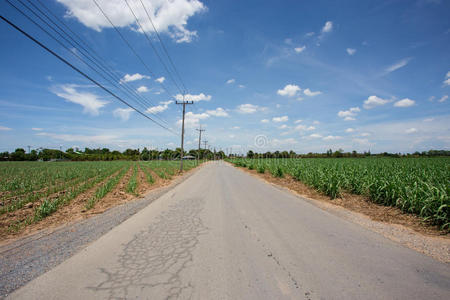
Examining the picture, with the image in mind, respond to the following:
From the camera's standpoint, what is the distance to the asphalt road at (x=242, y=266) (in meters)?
2.29

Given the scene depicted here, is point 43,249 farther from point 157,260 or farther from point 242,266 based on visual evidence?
point 242,266

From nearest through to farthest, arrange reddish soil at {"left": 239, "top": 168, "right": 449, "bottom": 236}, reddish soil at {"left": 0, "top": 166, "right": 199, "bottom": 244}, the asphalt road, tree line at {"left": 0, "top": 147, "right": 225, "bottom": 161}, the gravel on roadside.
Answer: the asphalt road
the gravel on roadside
reddish soil at {"left": 239, "top": 168, "right": 449, "bottom": 236}
reddish soil at {"left": 0, "top": 166, "right": 199, "bottom": 244}
tree line at {"left": 0, "top": 147, "right": 225, "bottom": 161}

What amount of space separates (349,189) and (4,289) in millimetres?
10600

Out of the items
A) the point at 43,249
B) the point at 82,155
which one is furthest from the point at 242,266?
the point at 82,155

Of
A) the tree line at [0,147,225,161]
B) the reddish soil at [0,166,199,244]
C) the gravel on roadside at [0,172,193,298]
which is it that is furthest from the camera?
the tree line at [0,147,225,161]

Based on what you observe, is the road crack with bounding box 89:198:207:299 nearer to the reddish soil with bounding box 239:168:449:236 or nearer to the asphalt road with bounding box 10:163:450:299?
the asphalt road with bounding box 10:163:450:299

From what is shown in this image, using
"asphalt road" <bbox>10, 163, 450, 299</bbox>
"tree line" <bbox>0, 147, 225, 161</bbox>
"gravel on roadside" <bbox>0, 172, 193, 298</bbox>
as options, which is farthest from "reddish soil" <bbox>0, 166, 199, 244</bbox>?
"tree line" <bbox>0, 147, 225, 161</bbox>

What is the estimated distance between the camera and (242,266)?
9.34 ft

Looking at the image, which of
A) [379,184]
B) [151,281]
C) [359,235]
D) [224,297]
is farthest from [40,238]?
[379,184]

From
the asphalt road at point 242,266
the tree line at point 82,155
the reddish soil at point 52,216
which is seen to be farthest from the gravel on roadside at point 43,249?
the tree line at point 82,155

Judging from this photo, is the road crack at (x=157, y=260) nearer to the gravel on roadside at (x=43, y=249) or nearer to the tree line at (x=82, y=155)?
the gravel on roadside at (x=43, y=249)

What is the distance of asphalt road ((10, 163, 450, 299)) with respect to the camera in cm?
229

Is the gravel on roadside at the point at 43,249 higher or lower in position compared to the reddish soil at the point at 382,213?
lower

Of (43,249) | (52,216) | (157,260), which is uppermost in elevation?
(157,260)
